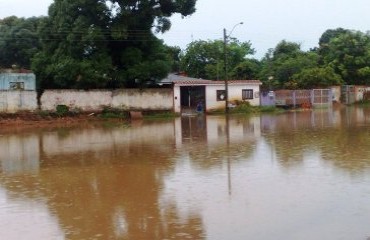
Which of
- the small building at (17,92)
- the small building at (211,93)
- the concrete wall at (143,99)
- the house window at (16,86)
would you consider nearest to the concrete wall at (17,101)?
the small building at (17,92)

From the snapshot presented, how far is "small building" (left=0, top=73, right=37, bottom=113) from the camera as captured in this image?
3409cm

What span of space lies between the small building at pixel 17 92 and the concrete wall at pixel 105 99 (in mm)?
893

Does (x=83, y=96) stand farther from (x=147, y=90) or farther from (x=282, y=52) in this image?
(x=282, y=52)

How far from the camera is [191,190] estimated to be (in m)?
10.3

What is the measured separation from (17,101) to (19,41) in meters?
15.4

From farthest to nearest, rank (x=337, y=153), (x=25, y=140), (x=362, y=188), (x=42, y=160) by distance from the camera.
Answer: (x=25, y=140)
(x=42, y=160)
(x=337, y=153)
(x=362, y=188)

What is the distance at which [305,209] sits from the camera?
8.45 meters

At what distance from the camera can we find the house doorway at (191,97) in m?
41.6

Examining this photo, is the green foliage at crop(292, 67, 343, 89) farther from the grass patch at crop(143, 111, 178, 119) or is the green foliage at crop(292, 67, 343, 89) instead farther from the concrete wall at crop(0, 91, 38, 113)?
the concrete wall at crop(0, 91, 38, 113)

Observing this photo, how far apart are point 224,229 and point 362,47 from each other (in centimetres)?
4940

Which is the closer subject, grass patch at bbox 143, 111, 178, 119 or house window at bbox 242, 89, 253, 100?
grass patch at bbox 143, 111, 178, 119

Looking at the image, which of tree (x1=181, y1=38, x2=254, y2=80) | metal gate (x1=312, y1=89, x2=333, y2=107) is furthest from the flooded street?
tree (x1=181, y1=38, x2=254, y2=80)

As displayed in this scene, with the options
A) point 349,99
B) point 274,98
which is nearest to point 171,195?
point 274,98

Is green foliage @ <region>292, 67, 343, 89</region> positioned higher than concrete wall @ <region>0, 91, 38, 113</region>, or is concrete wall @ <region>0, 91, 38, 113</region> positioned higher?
green foliage @ <region>292, 67, 343, 89</region>
